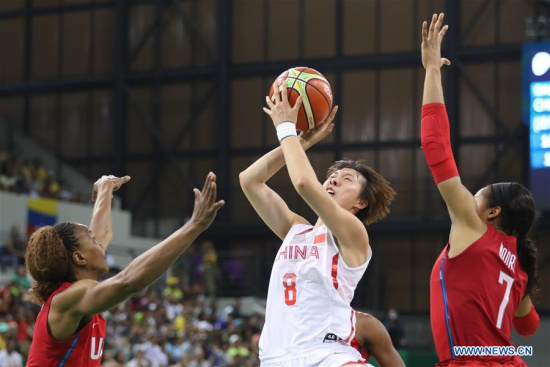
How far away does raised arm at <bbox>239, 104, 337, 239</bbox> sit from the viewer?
5.32m

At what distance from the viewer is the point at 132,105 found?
2970 cm

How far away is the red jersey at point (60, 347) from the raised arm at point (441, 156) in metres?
1.89

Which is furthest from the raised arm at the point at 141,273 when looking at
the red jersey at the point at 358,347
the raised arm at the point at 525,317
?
the raised arm at the point at 525,317

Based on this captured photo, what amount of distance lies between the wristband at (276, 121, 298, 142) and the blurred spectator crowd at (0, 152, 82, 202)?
1893 centimetres

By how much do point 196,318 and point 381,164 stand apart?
916 centimetres

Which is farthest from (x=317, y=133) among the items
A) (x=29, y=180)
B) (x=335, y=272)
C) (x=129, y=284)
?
(x=29, y=180)

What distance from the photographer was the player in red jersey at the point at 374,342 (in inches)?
231

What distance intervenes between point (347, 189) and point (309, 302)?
70cm

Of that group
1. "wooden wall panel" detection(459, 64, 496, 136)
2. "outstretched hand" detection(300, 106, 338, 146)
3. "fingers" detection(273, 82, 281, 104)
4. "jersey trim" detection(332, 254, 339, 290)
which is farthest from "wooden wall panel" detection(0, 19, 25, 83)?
"jersey trim" detection(332, 254, 339, 290)

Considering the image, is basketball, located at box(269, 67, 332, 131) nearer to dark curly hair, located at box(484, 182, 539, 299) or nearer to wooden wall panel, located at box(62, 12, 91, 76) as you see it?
dark curly hair, located at box(484, 182, 539, 299)

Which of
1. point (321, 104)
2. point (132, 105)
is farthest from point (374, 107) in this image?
point (321, 104)

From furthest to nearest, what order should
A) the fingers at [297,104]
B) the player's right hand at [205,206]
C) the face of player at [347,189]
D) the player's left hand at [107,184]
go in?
the player's left hand at [107,184] < the face of player at [347,189] < the fingers at [297,104] < the player's right hand at [205,206]

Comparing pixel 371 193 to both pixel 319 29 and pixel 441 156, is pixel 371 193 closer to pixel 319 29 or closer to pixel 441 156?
pixel 441 156

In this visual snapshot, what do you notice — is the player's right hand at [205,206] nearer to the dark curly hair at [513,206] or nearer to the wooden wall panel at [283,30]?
the dark curly hair at [513,206]
